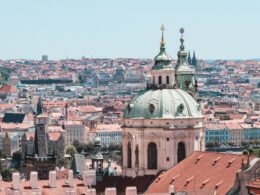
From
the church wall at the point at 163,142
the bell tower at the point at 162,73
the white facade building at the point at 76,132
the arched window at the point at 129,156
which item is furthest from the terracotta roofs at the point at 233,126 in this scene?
the church wall at the point at 163,142

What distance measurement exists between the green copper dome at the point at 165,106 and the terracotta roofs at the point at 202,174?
2.47 metres

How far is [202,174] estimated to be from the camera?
130 ft

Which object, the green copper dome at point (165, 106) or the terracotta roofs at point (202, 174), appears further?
the green copper dome at point (165, 106)

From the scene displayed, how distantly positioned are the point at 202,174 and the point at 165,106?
549 centimetres

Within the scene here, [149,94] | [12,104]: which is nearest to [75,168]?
[149,94]

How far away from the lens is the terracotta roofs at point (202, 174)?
1468 inches

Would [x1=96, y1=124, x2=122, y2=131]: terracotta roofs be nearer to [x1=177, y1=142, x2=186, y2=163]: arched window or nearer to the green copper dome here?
the green copper dome

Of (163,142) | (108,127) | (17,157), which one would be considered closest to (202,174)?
(163,142)

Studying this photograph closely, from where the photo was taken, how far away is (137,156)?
4491cm

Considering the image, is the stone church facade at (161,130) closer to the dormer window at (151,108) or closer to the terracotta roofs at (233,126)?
the dormer window at (151,108)

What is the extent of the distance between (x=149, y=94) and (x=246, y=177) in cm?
1643

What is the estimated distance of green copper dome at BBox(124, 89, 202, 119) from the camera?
44625mm

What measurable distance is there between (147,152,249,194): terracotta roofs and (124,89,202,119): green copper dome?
2469mm

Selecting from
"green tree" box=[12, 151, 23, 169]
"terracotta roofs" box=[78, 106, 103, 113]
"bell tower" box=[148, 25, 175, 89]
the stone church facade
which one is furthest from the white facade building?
the stone church facade
